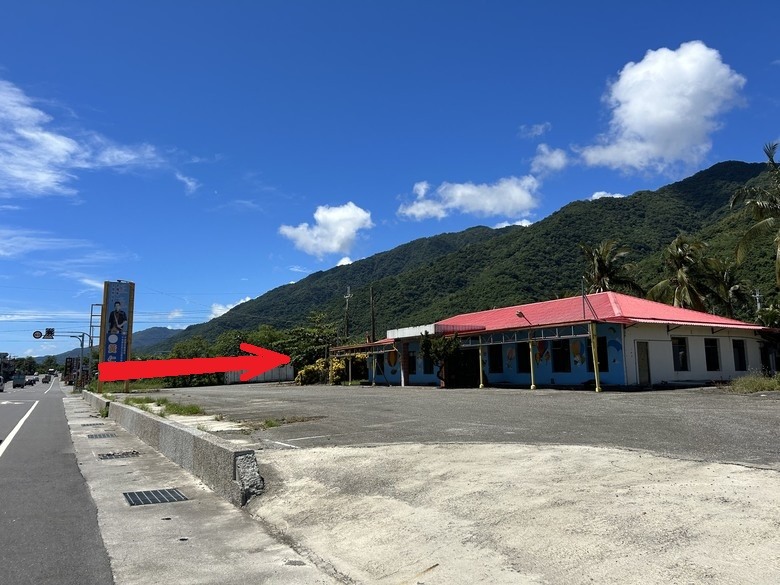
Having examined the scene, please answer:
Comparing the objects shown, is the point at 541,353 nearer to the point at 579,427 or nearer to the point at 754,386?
the point at 754,386

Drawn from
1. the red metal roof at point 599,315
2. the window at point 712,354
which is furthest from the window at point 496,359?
the window at point 712,354

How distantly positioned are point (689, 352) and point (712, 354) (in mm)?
1957

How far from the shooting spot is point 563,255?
2773 inches

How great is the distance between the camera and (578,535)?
466cm

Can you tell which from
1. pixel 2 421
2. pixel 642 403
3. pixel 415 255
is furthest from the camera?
pixel 415 255

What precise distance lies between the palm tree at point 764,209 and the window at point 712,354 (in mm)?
3959

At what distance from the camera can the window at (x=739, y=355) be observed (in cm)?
2947

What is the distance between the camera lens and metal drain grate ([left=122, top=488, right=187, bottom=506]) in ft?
25.1

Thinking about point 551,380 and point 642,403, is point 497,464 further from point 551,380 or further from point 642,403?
point 551,380

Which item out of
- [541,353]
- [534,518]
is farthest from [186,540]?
[541,353]

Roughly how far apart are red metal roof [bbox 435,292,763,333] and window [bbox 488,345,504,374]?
49.9 inches

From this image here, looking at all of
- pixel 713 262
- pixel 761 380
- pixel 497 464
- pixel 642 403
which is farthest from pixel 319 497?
pixel 713 262

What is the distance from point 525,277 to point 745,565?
63.4 meters

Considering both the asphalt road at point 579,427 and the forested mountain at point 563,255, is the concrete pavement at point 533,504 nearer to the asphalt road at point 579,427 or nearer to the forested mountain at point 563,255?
the asphalt road at point 579,427
